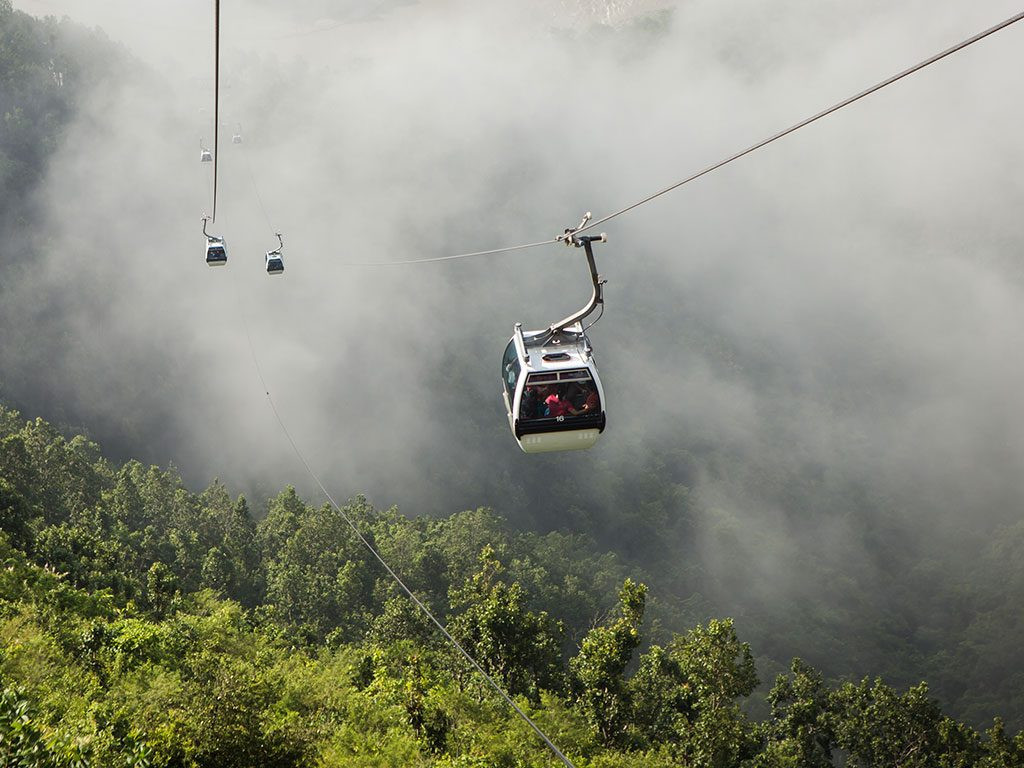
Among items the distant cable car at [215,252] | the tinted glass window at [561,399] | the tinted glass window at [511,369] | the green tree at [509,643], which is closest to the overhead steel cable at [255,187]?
the distant cable car at [215,252]

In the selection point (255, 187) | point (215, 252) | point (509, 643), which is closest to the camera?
point (215, 252)

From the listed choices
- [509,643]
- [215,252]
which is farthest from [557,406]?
[215,252]

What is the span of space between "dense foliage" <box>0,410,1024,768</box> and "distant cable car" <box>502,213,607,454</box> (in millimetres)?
7597

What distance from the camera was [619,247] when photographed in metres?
198

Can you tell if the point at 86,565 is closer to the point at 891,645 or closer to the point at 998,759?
the point at 998,759

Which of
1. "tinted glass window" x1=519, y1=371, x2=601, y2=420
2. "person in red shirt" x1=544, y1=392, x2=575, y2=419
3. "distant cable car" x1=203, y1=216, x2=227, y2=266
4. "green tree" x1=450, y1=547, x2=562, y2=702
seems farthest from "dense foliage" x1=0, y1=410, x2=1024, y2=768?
"distant cable car" x1=203, y1=216, x2=227, y2=266

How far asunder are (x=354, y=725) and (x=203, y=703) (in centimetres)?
768

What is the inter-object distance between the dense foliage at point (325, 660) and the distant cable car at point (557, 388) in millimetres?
7597

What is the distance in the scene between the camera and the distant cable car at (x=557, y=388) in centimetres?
1507

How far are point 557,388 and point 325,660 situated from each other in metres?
26.5

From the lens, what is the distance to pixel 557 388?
15.2 metres

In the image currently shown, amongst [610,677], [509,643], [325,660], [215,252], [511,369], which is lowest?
[325,660]

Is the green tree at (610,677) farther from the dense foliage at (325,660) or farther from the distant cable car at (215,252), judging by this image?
the distant cable car at (215,252)

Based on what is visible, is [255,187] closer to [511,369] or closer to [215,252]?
[215,252]
